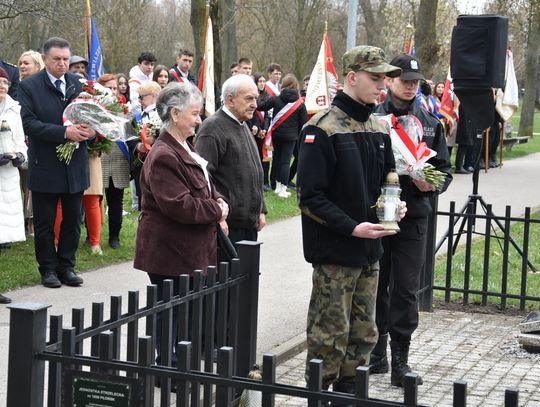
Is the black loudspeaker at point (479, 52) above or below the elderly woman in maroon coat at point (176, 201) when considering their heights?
above

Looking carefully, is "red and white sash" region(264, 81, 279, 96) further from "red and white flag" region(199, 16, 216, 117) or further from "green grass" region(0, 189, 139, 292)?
"green grass" region(0, 189, 139, 292)

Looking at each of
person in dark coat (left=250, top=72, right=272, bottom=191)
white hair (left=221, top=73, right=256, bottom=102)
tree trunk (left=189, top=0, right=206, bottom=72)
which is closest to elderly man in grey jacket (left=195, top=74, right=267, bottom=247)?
white hair (left=221, top=73, right=256, bottom=102)

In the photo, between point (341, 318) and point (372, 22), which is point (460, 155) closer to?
point (341, 318)

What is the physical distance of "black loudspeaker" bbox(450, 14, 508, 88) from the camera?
32.7 ft

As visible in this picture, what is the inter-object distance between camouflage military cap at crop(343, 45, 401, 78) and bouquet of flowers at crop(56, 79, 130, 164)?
4.37 m

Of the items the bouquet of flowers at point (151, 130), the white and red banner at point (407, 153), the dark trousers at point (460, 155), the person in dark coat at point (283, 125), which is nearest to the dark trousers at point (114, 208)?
the bouquet of flowers at point (151, 130)

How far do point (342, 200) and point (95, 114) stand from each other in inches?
179

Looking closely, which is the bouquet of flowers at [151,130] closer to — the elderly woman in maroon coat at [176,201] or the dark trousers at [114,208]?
the dark trousers at [114,208]

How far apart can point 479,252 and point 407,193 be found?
6015 millimetres

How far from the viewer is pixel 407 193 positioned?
6.47 metres

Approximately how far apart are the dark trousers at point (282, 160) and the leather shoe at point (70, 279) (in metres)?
7.61

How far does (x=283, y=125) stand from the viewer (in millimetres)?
16891

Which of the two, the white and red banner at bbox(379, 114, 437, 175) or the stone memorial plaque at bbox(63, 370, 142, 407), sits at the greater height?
the white and red banner at bbox(379, 114, 437, 175)

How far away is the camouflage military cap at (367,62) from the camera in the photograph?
203 inches
